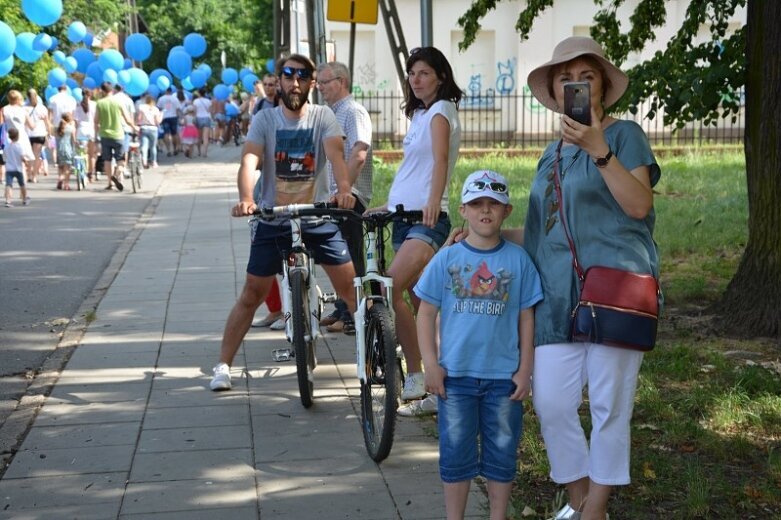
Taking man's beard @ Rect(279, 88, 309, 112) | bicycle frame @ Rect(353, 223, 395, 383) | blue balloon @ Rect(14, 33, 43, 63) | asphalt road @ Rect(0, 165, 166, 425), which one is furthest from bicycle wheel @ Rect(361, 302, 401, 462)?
blue balloon @ Rect(14, 33, 43, 63)

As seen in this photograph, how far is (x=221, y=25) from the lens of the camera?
6950 cm

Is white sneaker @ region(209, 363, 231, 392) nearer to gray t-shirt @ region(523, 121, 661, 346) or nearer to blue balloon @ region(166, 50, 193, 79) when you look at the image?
gray t-shirt @ region(523, 121, 661, 346)

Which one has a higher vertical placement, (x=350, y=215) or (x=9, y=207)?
(x=350, y=215)

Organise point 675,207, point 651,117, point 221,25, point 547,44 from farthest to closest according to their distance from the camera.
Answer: point 221,25 → point 547,44 → point 675,207 → point 651,117

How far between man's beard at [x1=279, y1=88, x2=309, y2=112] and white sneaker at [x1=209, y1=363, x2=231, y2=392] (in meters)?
1.64

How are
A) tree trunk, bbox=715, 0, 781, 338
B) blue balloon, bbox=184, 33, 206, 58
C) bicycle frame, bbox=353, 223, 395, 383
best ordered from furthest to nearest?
blue balloon, bbox=184, 33, 206, 58 → tree trunk, bbox=715, 0, 781, 338 → bicycle frame, bbox=353, 223, 395, 383

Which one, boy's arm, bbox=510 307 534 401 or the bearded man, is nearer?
boy's arm, bbox=510 307 534 401

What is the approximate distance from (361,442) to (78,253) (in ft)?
29.2

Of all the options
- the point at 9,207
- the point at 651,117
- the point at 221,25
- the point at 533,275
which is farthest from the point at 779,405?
the point at 221,25

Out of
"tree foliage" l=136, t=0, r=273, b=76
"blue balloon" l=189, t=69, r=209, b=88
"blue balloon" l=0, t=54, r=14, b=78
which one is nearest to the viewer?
"blue balloon" l=0, t=54, r=14, b=78

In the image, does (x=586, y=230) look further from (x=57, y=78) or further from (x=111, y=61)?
(x=111, y=61)

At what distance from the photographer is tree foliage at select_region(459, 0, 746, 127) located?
28.3ft

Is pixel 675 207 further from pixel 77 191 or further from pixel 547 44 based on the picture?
pixel 547 44

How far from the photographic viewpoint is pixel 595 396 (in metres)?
4.06
